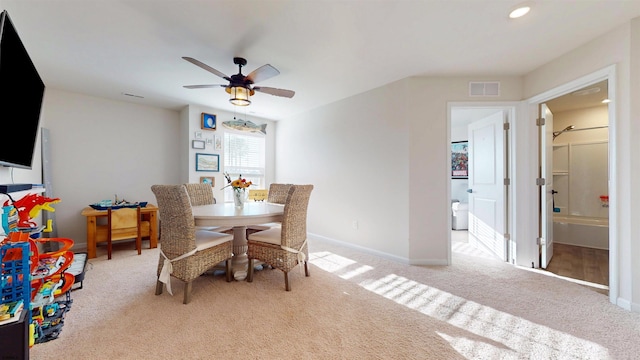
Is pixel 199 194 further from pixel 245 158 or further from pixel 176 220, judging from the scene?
pixel 245 158

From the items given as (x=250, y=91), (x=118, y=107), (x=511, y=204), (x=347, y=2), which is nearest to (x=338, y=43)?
(x=347, y=2)

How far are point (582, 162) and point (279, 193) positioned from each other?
5332mm

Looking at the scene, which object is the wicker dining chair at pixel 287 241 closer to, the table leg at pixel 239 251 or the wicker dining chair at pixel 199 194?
the table leg at pixel 239 251

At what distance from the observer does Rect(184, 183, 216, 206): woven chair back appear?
3.29 meters

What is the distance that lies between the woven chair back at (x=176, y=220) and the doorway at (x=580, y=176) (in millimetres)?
4570

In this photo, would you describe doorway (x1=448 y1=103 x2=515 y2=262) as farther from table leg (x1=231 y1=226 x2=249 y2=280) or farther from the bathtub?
table leg (x1=231 y1=226 x2=249 y2=280)

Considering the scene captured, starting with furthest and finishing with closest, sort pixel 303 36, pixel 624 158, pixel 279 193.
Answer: pixel 279 193 → pixel 303 36 → pixel 624 158

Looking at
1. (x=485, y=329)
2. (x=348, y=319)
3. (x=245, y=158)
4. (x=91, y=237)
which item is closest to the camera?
(x=485, y=329)

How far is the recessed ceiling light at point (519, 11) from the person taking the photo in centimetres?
184

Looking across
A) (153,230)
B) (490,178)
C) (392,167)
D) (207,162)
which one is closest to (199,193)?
(153,230)

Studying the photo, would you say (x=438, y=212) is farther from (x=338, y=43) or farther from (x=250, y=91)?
(x=250, y=91)

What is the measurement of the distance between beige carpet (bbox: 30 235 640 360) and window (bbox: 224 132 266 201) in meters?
2.47

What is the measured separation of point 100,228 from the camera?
3453 millimetres

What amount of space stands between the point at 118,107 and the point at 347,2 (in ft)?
13.7
